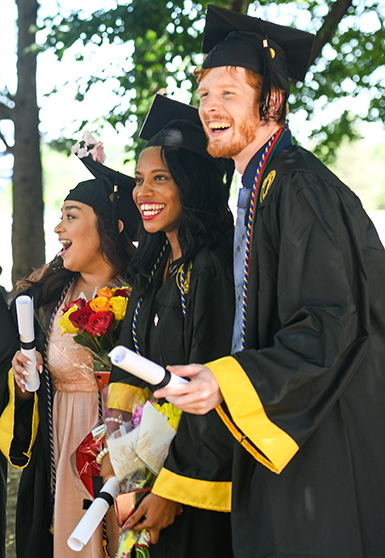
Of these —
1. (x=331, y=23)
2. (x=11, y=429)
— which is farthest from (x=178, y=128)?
(x=331, y=23)

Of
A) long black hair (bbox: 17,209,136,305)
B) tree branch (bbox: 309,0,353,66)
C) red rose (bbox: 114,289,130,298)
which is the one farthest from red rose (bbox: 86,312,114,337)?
tree branch (bbox: 309,0,353,66)

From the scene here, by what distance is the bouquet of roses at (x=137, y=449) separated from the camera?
219 centimetres

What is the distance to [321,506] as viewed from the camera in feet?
5.83

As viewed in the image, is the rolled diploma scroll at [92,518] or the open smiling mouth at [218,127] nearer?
the rolled diploma scroll at [92,518]

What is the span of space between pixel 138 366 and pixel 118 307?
149 centimetres

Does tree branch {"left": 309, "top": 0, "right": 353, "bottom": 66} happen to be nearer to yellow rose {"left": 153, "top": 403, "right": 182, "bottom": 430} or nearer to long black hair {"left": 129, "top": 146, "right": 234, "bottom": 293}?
long black hair {"left": 129, "top": 146, "right": 234, "bottom": 293}

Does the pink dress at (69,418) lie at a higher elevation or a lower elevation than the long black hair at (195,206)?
lower

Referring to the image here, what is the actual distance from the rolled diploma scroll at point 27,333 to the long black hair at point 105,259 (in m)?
0.76

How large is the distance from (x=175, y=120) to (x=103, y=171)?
3.01 feet

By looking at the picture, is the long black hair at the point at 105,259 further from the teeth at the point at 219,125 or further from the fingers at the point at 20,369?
the teeth at the point at 219,125

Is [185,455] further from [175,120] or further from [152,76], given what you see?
[152,76]

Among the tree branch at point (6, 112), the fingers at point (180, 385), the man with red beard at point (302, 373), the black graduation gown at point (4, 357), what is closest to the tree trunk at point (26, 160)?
the tree branch at point (6, 112)

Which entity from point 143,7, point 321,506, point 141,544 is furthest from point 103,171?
point 143,7

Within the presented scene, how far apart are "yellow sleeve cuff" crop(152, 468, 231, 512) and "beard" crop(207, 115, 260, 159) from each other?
1301 millimetres
